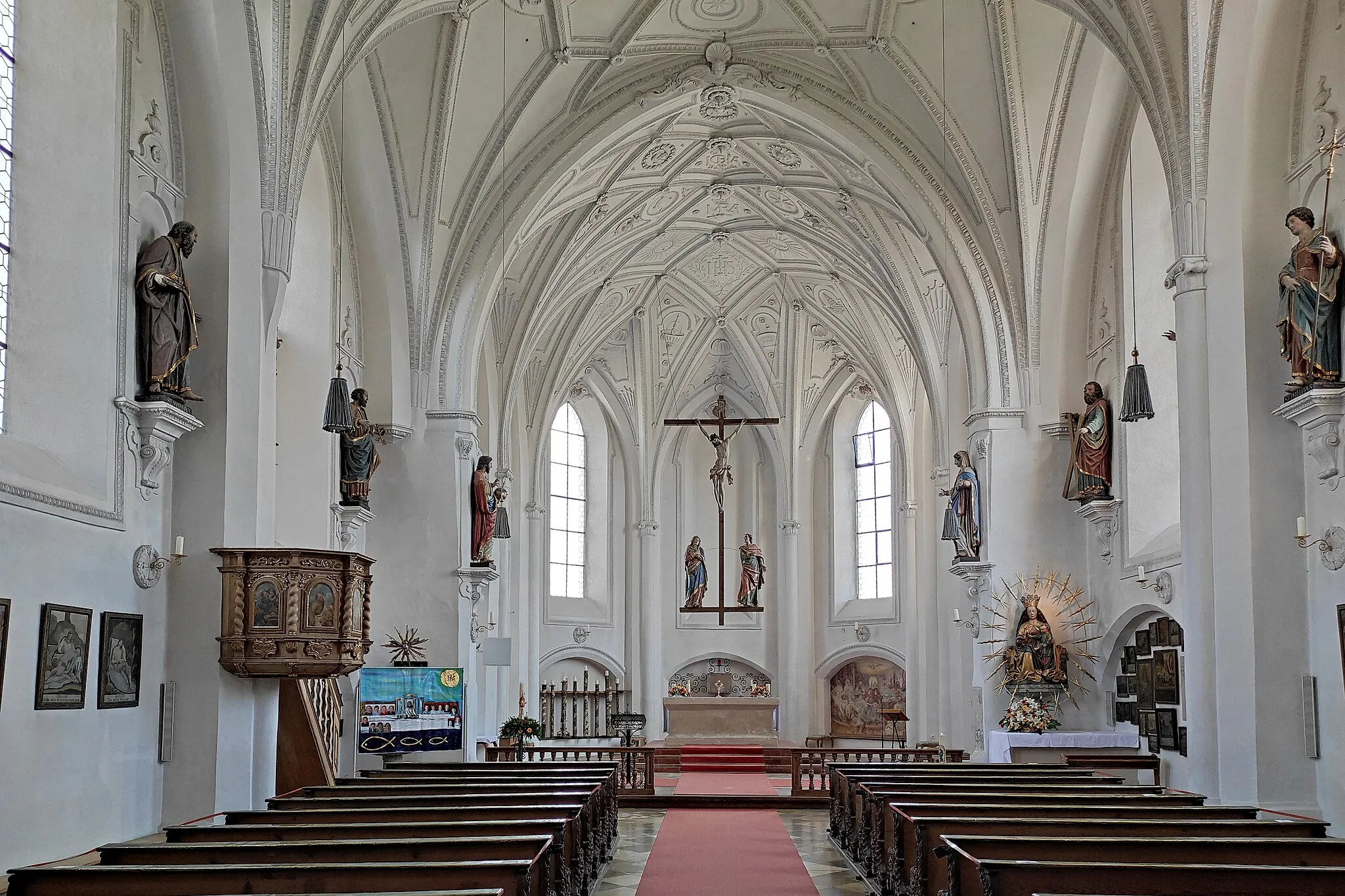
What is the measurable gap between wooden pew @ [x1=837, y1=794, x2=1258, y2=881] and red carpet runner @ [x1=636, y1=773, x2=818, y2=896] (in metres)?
0.70

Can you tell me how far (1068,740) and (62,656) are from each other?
12.7m

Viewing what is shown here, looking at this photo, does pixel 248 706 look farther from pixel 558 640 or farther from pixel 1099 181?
pixel 558 640

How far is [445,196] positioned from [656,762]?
508 inches

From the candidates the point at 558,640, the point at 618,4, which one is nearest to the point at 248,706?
the point at 618,4

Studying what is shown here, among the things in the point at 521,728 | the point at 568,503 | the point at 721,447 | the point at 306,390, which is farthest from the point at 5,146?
the point at 568,503

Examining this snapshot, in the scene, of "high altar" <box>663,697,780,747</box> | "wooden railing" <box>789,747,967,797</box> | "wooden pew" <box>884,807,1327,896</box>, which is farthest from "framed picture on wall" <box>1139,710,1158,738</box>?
"high altar" <box>663,697,780,747</box>

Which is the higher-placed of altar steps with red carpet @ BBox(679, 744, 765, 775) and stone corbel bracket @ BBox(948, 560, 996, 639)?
stone corbel bracket @ BBox(948, 560, 996, 639)

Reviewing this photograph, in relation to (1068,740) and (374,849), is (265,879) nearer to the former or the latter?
(374,849)

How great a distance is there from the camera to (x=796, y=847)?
14.8 meters

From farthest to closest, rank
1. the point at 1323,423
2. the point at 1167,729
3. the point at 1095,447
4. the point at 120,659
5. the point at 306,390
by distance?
1. the point at 1095,447
2. the point at 306,390
3. the point at 1167,729
4. the point at 1323,423
5. the point at 120,659

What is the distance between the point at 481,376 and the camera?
25.4m

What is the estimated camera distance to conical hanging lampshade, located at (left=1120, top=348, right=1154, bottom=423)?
44.1ft

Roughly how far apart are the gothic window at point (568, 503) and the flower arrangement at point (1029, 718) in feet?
53.3

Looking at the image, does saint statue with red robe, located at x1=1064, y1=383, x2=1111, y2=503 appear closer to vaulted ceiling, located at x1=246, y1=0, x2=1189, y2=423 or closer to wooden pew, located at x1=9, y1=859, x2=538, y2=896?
vaulted ceiling, located at x1=246, y1=0, x2=1189, y2=423
